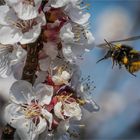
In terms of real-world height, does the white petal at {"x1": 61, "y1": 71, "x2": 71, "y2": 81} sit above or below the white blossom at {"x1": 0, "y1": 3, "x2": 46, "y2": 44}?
below

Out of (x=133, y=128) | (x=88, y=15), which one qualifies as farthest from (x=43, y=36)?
(x=133, y=128)

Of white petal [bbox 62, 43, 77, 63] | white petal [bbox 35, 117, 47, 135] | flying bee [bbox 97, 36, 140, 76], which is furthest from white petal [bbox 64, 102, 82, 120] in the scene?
flying bee [bbox 97, 36, 140, 76]

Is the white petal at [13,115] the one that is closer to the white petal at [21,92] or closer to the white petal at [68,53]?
the white petal at [21,92]

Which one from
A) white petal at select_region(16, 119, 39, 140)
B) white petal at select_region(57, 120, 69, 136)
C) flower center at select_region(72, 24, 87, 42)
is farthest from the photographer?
flower center at select_region(72, 24, 87, 42)

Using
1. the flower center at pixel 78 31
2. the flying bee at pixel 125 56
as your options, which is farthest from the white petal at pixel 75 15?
the flying bee at pixel 125 56

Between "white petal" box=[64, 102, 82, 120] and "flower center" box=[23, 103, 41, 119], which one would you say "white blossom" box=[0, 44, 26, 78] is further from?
"white petal" box=[64, 102, 82, 120]

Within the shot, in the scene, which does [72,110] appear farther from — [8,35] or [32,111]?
[8,35]

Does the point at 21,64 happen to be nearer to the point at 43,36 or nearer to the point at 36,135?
the point at 43,36
